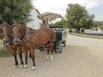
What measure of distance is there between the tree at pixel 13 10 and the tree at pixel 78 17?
1803 inches

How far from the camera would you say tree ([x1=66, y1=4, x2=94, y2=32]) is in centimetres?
5916

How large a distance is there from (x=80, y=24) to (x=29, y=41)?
164ft

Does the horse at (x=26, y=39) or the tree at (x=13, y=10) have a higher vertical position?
the tree at (x=13, y=10)

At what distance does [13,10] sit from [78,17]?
49929mm

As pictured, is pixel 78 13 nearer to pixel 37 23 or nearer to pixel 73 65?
pixel 37 23

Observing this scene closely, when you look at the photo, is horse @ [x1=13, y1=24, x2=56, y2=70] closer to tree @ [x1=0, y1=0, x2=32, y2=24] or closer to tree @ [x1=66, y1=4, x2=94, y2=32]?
tree @ [x1=0, y1=0, x2=32, y2=24]

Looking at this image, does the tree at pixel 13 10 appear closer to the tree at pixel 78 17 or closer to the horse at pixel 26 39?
the horse at pixel 26 39

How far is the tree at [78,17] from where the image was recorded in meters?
59.2

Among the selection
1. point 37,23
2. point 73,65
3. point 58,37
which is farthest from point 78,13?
point 73,65

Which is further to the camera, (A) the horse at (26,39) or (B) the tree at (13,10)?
(B) the tree at (13,10)

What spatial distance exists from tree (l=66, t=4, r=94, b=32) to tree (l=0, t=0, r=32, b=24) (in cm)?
4580

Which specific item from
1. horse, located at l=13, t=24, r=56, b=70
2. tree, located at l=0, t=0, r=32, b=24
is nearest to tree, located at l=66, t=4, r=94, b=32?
tree, located at l=0, t=0, r=32, b=24

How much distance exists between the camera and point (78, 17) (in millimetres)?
61969

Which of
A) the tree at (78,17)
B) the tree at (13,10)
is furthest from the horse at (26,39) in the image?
the tree at (78,17)
